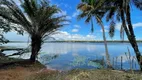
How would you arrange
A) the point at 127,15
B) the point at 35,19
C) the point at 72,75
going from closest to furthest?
the point at 72,75
the point at 35,19
the point at 127,15

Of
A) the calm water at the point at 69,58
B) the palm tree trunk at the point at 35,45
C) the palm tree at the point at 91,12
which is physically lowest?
the calm water at the point at 69,58

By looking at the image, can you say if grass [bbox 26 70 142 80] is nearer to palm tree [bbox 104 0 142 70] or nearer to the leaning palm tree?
the leaning palm tree

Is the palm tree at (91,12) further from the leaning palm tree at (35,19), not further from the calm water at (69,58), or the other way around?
the leaning palm tree at (35,19)

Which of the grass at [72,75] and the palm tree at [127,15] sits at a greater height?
the palm tree at [127,15]

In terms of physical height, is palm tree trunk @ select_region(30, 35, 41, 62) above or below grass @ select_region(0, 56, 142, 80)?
above

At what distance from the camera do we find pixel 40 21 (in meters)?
16.0

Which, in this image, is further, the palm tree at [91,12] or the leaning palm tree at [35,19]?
the palm tree at [91,12]

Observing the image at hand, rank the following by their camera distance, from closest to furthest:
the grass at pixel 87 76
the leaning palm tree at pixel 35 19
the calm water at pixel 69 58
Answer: the grass at pixel 87 76, the leaning palm tree at pixel 35 19, the calm water at pixel 69 58

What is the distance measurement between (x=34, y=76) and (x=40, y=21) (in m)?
5.52

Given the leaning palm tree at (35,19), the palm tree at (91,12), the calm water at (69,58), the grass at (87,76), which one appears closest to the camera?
the grass at (87,76)

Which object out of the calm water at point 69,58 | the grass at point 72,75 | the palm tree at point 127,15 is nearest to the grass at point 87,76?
the grass at point 72,75

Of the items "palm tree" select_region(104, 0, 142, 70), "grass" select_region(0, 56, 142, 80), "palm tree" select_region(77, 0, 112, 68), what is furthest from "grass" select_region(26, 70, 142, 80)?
"palm tree" select_region(77, 0, 112, 68)

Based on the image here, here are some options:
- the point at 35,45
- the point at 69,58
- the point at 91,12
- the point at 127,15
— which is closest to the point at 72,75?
the point at 35,45

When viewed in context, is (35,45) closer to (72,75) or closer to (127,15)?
(72,75)
